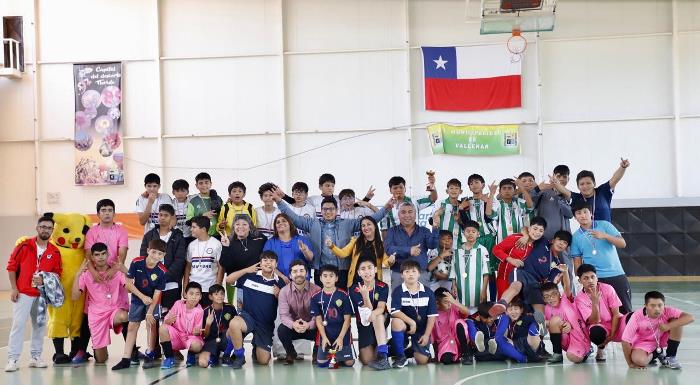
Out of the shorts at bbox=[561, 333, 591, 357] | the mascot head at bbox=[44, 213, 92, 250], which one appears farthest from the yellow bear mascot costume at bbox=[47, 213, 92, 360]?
the shorts at bbox=[561, 333, 591, 357]

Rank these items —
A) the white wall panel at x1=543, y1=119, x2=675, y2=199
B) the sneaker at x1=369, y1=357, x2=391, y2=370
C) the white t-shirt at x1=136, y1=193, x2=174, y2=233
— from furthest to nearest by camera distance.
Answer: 1. the white wall panel at x1=543, y1=119, x2=675, y2=199
2. the white t-shirt at x1=136, y1=193, x2=174, y2=233
3. the sneaker at x1=369, y1=357, x2=391, y2=370

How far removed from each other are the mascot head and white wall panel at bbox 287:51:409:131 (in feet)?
31.8

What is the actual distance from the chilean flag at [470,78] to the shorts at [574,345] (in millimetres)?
10410

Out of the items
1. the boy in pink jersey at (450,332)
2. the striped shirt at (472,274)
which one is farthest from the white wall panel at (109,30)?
the boy in pink jersey at (450,332)

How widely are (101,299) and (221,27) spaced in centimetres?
1093

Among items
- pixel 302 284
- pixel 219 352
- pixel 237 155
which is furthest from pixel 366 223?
pixel 237 155

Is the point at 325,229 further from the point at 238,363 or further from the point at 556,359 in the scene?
the point at 556,359

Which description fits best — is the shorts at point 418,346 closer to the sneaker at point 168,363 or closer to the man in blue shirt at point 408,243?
the man in blue shirt at point 408,243

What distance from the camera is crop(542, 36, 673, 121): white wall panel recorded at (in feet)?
55.6

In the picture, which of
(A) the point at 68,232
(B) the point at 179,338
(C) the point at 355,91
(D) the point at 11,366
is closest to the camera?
(D) the point at 11,366

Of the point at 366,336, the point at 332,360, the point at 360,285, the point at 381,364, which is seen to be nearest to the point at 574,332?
the point at 381,364

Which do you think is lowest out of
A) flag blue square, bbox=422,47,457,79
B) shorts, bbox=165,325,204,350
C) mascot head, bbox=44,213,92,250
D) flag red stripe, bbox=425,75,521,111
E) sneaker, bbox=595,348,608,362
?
sneaker, bbox=595,348,608,362

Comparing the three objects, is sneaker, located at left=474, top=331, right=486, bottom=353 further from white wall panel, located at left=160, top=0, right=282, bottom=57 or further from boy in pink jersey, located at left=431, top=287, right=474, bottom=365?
white wall panel, located at left=160, top=0, right=282, bottom=57

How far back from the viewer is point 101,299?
773cm
